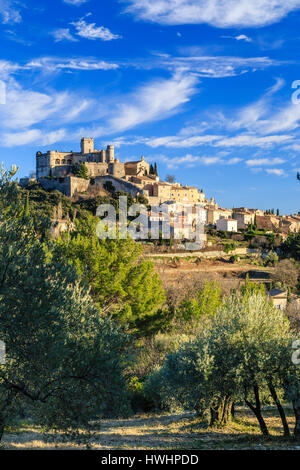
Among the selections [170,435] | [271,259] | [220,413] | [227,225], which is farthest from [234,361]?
[227,225]

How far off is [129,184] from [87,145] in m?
20.5

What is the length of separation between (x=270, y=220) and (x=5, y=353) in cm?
8293

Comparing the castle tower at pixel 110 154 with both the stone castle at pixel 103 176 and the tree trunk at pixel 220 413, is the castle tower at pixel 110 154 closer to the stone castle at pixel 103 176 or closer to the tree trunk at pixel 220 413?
the stone castle at pixel 103 176

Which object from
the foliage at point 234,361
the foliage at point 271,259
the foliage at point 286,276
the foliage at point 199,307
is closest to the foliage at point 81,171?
the foliage at point 271,259

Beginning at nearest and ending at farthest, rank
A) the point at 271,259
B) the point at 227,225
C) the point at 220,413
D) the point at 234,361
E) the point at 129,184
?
the point at 234,361 → the point at 220,413 → the point at 271,259 → the point at 227,225 → the point at 129,184

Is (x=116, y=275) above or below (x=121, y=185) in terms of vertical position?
below

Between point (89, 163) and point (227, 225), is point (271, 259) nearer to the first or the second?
point (227, 225)

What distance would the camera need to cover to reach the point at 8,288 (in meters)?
7.81

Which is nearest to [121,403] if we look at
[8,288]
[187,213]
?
[8,288]

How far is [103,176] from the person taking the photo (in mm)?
82375

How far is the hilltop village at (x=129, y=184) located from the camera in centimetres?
7812

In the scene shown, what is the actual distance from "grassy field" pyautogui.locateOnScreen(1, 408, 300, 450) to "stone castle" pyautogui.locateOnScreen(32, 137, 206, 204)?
6258 cm

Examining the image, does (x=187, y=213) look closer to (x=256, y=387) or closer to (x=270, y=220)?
(x=270, y=220)

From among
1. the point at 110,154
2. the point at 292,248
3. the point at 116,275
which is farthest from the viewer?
the point at 110,154
